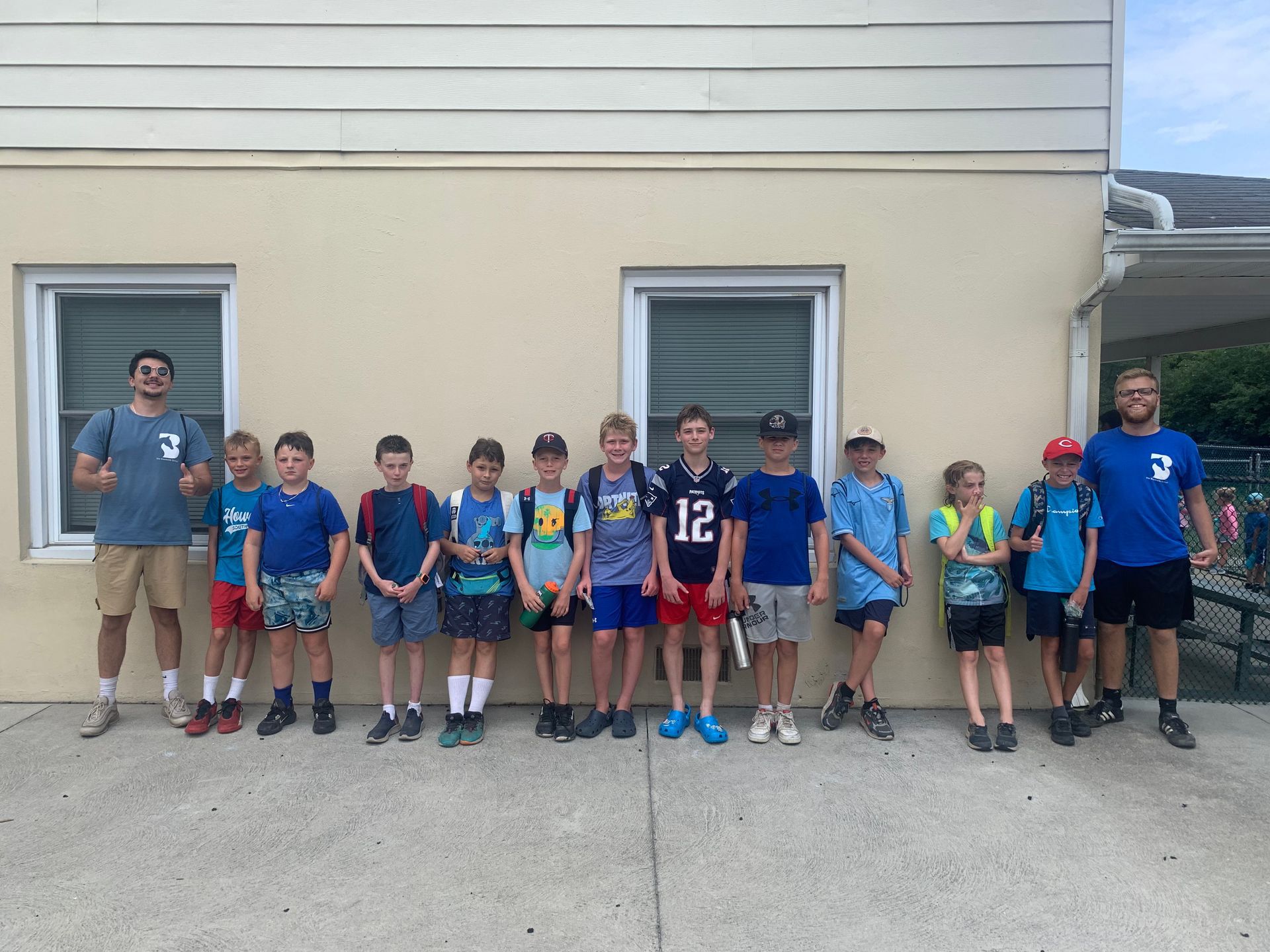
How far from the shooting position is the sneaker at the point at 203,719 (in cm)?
397

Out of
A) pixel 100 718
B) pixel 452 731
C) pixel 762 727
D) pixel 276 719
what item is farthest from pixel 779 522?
pixel 100 718

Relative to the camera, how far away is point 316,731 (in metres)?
3.99

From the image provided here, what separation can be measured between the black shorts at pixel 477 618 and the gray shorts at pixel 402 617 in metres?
0.14

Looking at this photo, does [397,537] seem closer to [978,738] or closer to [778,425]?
[778,425]

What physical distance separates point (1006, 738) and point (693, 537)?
1.92m

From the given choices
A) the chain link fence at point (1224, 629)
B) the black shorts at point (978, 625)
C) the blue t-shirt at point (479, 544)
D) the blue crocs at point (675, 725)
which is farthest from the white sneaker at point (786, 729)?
the chain link fence at point (1224, 629)

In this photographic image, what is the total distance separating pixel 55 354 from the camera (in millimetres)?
4480

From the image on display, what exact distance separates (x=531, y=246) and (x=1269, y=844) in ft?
14.5

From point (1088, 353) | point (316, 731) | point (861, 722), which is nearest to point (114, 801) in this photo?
point (316, 731)

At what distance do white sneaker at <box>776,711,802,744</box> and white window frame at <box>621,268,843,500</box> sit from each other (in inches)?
50.5

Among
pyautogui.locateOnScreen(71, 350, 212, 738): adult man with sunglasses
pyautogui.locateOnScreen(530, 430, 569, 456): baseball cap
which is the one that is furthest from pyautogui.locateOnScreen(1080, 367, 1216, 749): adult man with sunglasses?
pyautogui.locateOnScreen(71, 350, 212, 738): adult man with sunglasses

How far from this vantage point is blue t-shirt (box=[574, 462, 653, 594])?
3953 millimetres

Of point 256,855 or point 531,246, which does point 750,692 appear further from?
point 531,246

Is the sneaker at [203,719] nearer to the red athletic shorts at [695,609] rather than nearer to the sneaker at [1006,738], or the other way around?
the red athletic shorts at [695,609]
